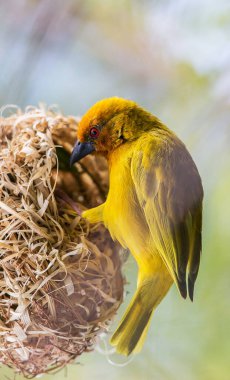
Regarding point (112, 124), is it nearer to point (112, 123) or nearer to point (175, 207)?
point (112, 123)

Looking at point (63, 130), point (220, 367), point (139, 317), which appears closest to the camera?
point (220, 367)

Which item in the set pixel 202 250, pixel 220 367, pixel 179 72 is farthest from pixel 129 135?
pixel 220 367

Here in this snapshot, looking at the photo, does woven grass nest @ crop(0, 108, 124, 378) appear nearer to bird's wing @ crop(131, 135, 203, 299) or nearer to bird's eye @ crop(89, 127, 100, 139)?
bird's eye @ crop(89, 127, 100, 139)

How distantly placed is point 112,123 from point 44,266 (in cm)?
27

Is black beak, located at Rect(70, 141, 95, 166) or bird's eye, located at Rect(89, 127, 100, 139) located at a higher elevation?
bird's eye, located at Rect(89, 127, 100, 139)

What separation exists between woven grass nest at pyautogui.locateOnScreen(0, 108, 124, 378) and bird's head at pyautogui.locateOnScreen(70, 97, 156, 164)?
8 centimetres

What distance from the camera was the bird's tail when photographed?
2.55ft

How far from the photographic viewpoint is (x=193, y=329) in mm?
703

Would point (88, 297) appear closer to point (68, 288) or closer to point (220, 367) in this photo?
point (68, 288)

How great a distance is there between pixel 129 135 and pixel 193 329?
0.34 metres

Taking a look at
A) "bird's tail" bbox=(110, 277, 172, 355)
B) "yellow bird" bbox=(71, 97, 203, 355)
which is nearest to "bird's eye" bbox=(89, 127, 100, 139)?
"yellow bird" bbox=(71, 97, 203, 355)

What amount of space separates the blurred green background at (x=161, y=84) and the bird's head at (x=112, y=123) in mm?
18

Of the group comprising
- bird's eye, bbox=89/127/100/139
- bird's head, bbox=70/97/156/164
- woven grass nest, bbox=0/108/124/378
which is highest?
bird's head, bbox=70/97/156/164

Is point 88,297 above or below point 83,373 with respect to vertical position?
above
